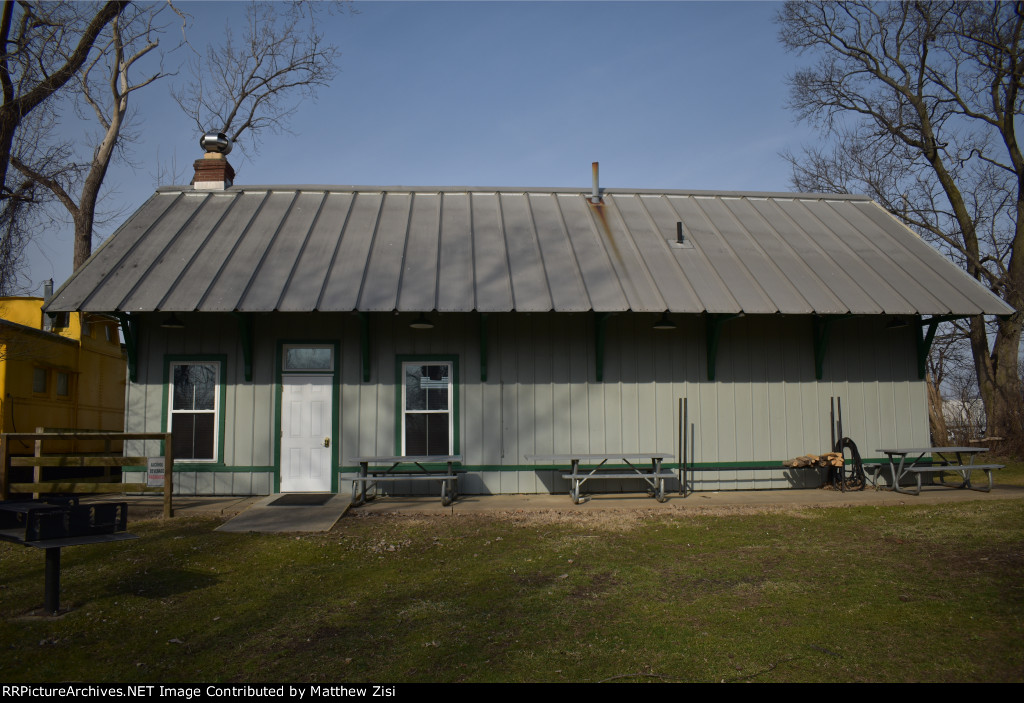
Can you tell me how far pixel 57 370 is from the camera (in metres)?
13.4

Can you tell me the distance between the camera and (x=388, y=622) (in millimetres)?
5703

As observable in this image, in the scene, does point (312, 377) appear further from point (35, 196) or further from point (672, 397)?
point (35, 196)

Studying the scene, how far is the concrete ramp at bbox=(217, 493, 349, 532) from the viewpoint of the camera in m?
9.02

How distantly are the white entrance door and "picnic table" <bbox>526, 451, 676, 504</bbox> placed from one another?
11.4 feet

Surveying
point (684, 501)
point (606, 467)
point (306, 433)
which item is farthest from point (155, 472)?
point (684, 501)

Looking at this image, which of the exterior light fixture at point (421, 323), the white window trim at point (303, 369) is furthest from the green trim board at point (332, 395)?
the exterior light fixture at point (421, 323)

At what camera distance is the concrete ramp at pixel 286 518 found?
902 centimetres

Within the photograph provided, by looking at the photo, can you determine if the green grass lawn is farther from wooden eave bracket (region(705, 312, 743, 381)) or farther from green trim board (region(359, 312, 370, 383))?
wooden eave bracket (region(705, 312, 743, 381))

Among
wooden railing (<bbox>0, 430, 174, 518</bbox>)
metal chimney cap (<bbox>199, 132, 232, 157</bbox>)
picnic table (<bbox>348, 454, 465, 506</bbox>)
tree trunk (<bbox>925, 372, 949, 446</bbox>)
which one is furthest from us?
tree trunk (<bbox>925, 372, 949, 446</bbox>)

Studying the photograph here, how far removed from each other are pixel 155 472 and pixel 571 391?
6.65 metres

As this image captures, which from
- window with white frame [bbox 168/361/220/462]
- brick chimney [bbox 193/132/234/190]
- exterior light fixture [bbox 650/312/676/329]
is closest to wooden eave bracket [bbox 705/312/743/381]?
exterior light fixture [bbox 650/312/676/329]

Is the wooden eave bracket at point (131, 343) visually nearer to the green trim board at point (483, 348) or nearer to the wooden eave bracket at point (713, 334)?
the green trim board at point (483, 348)

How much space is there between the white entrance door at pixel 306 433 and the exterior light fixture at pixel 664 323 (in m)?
5.64

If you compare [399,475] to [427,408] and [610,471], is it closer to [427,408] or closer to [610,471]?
[427,408]
